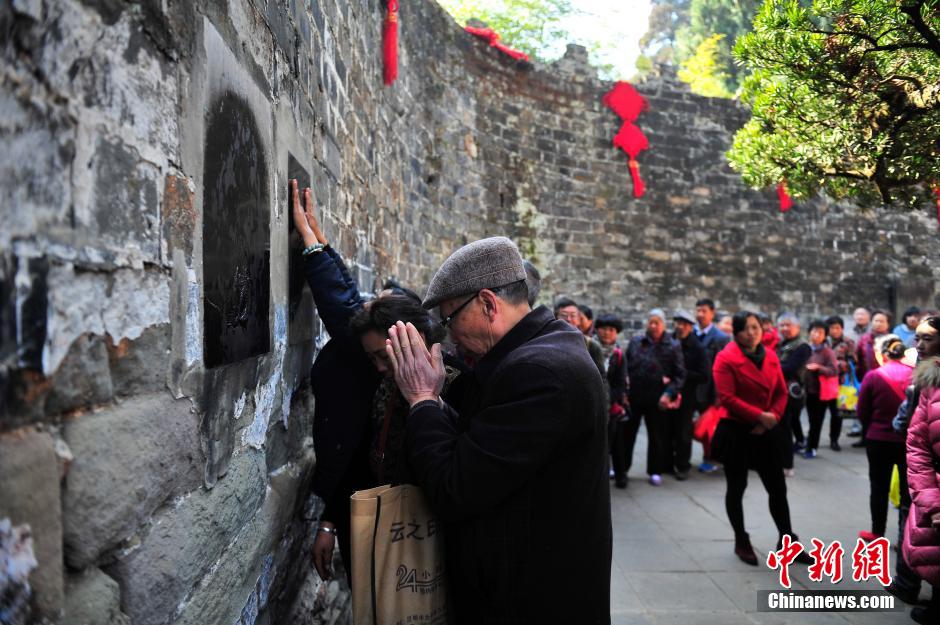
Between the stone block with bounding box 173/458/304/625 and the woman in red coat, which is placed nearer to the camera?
the stone block with bounding box 173/458/304/625

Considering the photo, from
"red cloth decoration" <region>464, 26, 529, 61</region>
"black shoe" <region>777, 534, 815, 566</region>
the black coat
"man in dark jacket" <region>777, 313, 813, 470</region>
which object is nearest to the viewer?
the black coat

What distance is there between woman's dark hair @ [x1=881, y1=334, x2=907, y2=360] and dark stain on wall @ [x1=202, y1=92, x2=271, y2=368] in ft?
14.2

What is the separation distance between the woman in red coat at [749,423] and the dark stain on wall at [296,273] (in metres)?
2.86

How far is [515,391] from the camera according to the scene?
1.56 m

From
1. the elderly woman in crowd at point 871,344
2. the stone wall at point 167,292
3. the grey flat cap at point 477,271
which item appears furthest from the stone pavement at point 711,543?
the grey flat cap at point 477,271

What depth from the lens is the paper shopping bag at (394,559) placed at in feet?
5.40

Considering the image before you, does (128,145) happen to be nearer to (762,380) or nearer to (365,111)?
(365,111)

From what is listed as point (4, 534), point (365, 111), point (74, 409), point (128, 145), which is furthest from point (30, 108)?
point (365, 111)

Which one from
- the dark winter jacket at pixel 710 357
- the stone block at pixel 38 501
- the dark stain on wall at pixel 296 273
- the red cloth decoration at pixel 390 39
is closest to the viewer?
the stone block at pixel 38 501

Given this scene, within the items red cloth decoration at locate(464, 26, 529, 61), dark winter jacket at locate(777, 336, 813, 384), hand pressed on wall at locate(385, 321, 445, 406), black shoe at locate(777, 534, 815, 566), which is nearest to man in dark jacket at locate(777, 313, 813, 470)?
dark winter jacket at locate(777, 336, 813, 384)

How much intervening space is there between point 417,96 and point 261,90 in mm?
6133

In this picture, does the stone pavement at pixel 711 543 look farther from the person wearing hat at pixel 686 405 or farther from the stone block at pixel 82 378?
the stone block at pixel 82 378

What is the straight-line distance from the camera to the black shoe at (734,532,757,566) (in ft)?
14.1

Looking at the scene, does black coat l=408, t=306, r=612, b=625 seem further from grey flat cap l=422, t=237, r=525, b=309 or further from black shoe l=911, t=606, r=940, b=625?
black shoe l=911, t=606, r=940, b=625
